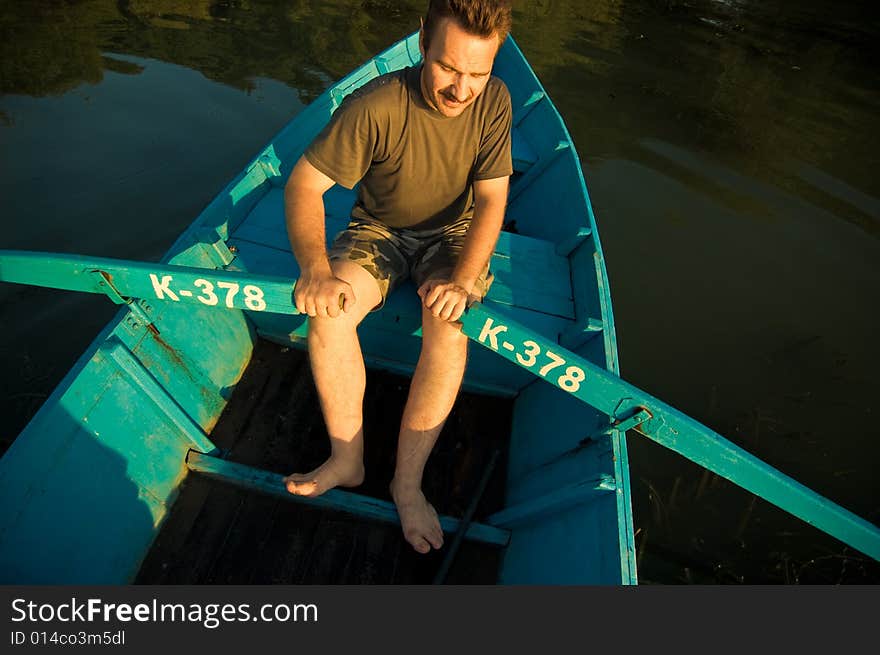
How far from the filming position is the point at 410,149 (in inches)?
90.7

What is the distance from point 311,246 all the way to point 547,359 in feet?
3.69

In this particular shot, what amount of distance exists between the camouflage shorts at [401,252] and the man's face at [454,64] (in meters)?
0.71

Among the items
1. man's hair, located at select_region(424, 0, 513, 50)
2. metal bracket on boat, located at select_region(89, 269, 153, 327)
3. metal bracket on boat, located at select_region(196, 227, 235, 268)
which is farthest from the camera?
metal bracket on boat, located at select_region(196, 227, 235, 268)

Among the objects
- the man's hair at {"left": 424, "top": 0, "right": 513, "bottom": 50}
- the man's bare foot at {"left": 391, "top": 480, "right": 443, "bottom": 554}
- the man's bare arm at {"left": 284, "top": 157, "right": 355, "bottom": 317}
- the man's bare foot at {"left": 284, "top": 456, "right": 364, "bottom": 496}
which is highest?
the man's hair at {"left": 424, "top": 0, "right": 513, "bottom": 50}

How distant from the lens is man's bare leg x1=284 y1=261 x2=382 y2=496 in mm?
2139

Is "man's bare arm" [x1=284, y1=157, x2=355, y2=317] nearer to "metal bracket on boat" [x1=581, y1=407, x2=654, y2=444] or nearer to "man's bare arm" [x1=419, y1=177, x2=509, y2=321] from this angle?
"man's bare arm" [x1=419, y1=177, x2=509, y2=321]

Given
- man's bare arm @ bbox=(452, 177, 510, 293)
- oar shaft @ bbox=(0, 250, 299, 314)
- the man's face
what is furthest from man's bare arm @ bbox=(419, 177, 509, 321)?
oar shaft @ bbox=(0, 250, 299, 314)

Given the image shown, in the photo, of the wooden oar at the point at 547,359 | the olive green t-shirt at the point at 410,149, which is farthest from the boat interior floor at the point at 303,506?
the olive green t-shirt at the point at 410,149

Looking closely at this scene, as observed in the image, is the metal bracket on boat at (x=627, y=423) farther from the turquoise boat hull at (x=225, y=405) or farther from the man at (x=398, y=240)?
the man at (x=398, y=240)

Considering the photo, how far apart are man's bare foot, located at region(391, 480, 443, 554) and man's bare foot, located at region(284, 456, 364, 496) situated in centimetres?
22

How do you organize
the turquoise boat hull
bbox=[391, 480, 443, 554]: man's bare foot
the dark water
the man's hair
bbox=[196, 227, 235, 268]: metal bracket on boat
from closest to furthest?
the man's hair
the turquoise boat hull
bbox=[391, 480, 443, 554]: man's bare foot
bbox=[196, 227, 235, 268]: metal bracket on boat
the dark water

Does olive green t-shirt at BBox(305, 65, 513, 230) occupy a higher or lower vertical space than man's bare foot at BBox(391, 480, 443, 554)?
higher

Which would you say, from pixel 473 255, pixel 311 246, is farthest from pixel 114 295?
pixel 473 255

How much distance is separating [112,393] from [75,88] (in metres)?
7.19
